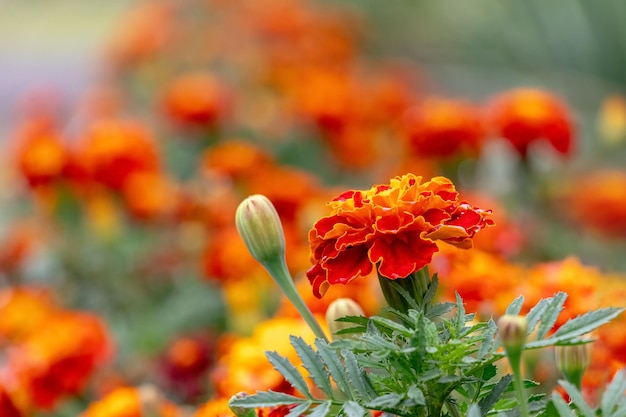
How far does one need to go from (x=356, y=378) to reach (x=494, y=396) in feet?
0.24

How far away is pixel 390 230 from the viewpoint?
51 centimetres

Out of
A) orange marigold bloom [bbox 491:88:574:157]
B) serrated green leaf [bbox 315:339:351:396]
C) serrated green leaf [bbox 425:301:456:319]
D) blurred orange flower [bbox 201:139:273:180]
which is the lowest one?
serrated green leaf [bbox 315:339:351:396]

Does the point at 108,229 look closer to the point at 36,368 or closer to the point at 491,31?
the point at 36,368

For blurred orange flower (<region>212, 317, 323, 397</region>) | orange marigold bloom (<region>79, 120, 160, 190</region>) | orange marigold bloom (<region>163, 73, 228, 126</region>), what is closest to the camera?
blurred orange flower (<region>212, 317, 323, 397</region>)

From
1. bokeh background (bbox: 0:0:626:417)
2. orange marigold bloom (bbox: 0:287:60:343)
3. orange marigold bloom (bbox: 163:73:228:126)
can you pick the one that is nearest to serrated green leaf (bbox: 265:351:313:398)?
bokeh background (bbox: 0:0:626:417)

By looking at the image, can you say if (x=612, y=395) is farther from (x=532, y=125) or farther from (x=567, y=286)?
(x=532, y=125)

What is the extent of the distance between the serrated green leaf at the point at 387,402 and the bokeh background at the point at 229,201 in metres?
0.17

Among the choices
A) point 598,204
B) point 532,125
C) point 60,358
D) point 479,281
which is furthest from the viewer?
point 598,204

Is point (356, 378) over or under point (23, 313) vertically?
under

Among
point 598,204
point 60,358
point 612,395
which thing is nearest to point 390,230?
point 612,395

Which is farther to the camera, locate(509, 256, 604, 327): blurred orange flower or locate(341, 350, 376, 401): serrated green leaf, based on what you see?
locate(509, 256, 604, 327): blurred orange flower

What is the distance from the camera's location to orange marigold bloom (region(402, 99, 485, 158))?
1.23m

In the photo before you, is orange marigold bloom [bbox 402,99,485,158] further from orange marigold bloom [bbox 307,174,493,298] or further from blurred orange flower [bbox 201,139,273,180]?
orange marigold bloom [bbox 307,174,493,298]

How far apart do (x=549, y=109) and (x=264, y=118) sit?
873 millimetres
